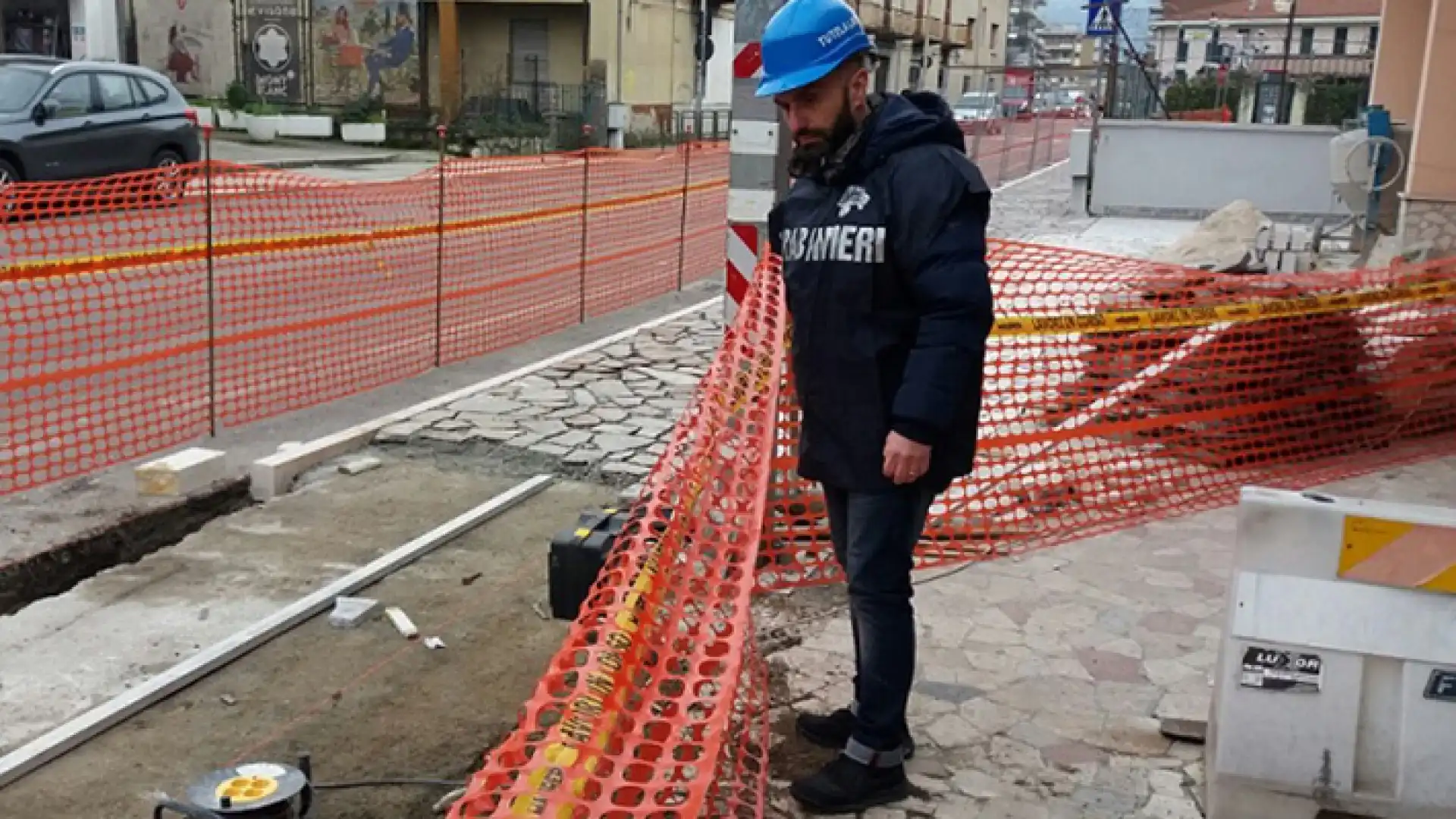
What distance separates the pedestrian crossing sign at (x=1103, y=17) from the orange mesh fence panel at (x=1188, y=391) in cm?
1165

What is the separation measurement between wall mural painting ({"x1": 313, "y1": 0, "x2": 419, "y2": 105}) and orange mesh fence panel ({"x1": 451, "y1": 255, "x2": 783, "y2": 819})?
35.8 meters

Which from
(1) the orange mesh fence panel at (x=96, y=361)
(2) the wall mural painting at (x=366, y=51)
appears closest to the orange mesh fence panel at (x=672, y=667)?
(1) the orange mesh fence panel at (x=96, y=361)

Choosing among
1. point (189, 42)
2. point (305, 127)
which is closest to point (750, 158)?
point (305, 127)

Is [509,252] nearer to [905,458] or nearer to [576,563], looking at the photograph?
[576,563]

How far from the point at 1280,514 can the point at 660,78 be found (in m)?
39.1

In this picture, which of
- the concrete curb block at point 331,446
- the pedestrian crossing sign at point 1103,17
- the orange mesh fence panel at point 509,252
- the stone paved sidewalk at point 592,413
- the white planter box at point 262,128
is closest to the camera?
the concrete curb block at point 331,446

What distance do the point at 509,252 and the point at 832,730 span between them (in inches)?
384

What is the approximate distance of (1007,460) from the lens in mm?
6133

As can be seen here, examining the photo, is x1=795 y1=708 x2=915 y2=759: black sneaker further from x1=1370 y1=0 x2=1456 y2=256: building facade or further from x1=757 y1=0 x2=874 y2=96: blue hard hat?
x1=1370 y1=0 x2=1456 y2=256: building facade

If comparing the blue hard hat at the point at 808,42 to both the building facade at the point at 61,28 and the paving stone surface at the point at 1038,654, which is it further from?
the building facade at the point at 61,28

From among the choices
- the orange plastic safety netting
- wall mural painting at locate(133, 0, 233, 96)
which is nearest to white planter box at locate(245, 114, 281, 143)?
wall mural painting at locate(133, 0, 233, 96)

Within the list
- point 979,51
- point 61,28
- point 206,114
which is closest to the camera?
point 206,114

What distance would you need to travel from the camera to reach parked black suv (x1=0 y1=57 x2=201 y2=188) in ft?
49.9

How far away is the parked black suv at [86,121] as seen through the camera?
1522 centimetres
